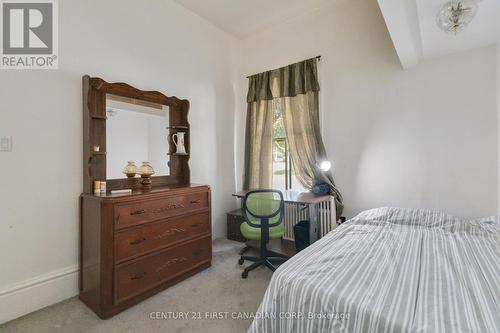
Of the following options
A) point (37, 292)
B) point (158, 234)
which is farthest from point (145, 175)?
point (37, 292)

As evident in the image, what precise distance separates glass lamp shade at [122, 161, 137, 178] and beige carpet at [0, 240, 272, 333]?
114 cm

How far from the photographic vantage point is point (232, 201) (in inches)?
149

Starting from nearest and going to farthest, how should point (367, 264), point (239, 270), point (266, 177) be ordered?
point (367, 264) → point (239, 270) → point (266, 177)

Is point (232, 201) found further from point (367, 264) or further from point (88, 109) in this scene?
point (367, 264)

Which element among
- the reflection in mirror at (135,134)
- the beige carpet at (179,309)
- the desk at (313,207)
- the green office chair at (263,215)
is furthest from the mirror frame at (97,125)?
the desk at (313,207)

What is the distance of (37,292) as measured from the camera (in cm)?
189

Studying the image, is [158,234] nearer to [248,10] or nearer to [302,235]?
[302,235]

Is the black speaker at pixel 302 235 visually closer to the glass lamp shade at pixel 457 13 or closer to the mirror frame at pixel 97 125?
the mirror frame at pixel 97 125

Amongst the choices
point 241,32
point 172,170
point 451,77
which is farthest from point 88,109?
point 451,77

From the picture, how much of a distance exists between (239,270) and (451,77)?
286cm

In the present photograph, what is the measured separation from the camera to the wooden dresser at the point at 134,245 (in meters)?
1.81

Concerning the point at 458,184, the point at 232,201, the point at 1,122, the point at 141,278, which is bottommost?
the point at 141,278

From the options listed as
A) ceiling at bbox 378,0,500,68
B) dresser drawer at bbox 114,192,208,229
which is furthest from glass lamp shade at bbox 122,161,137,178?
ceiling at bbox 378,0,500,68

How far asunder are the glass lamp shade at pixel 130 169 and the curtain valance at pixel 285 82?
6.36 ft
